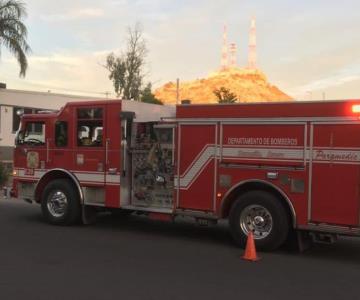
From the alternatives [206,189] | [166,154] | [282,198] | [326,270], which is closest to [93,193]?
[166,154]

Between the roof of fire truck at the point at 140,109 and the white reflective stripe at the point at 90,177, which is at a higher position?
the roof of fire truck at the point at 140,109

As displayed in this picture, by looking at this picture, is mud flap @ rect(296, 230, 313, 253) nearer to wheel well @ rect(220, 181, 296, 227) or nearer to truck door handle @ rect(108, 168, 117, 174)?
wheel well @ rect(220, 181, 296, 227)

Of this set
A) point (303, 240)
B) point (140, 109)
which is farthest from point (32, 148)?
point (303, 240)

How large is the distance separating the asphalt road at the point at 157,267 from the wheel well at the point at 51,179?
2.79 ft

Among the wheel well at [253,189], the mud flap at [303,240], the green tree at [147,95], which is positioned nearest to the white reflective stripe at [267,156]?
the wheel well at [253,189]

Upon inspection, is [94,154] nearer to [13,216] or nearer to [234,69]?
[13,216]

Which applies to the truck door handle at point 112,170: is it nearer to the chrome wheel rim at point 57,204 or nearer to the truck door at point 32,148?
the chrome wheel rim at point 57,204

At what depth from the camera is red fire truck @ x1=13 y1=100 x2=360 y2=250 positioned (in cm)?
899

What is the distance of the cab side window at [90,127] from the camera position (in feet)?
38.1

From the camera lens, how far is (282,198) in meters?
9.49

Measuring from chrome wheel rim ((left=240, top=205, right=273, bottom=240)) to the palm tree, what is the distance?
17808 mm

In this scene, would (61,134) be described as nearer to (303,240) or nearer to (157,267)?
(157,267)

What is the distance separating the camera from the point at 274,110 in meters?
9.48

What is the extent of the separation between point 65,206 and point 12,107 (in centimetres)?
2724
